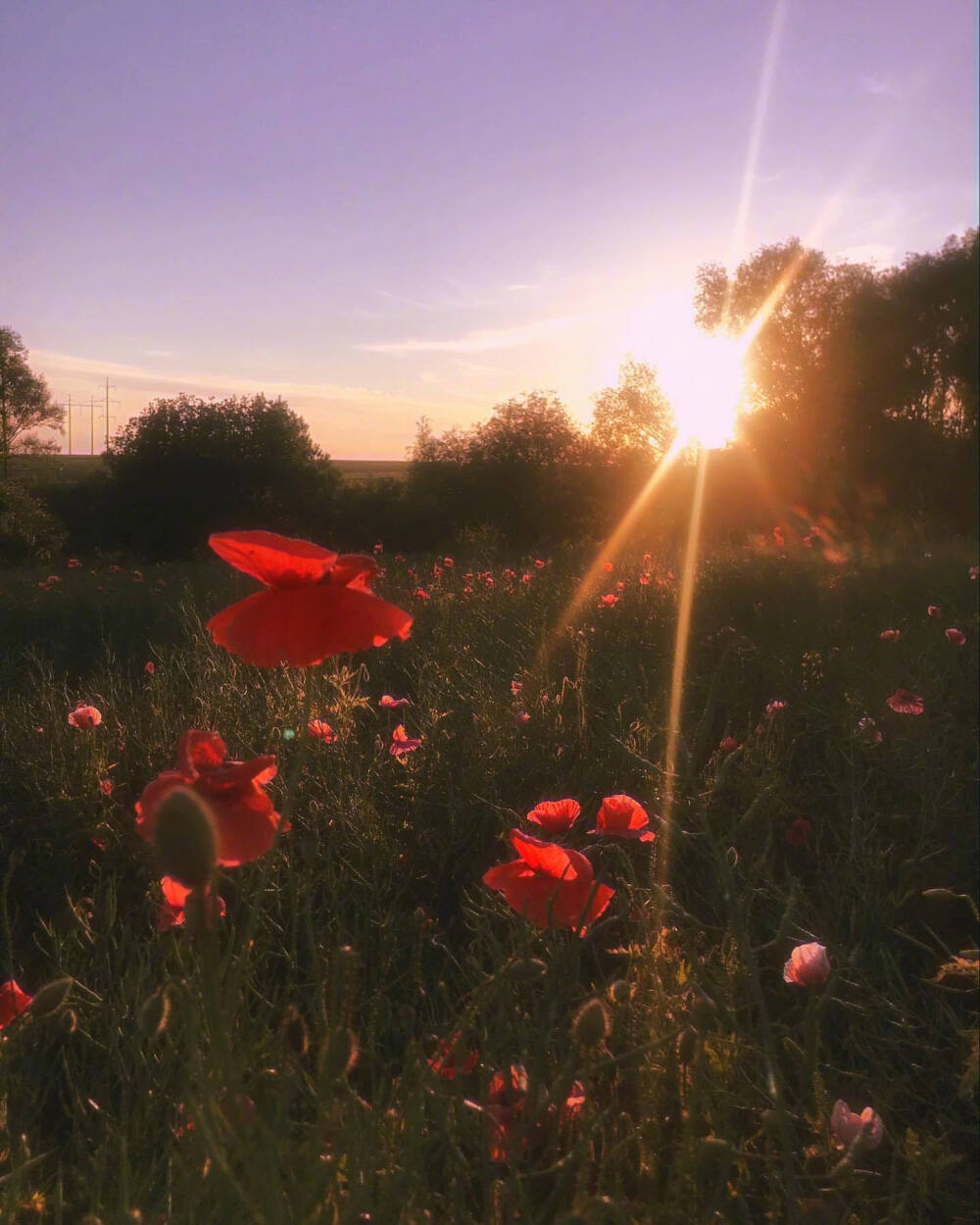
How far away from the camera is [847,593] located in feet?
16.5

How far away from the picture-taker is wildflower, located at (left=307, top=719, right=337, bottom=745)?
2396 millimetres

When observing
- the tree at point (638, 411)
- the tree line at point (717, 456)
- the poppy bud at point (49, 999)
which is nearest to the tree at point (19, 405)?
the tree line at point (717, 456)

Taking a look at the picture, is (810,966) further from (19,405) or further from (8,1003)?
(19,405)

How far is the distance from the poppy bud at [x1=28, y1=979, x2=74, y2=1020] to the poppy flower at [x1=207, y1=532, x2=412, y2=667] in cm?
35

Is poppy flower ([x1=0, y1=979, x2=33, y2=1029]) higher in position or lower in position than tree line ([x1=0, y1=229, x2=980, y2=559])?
lower

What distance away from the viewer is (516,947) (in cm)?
120

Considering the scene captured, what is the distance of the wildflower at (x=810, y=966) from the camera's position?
1.23m

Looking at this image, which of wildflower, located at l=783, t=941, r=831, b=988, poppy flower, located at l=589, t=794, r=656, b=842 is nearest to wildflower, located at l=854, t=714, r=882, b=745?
wildflower, located at l=783, t=941, r=831, b=988

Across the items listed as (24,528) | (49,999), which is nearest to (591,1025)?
(49,999)

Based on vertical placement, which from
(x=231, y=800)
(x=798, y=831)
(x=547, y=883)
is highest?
(x=231, y=800)

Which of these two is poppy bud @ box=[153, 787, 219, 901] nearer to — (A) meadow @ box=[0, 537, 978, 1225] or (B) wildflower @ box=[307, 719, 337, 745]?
(A) meadow @ box=[0, 537, 978, 1225]

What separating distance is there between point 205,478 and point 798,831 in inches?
905

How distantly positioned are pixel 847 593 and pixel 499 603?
79.1 inches

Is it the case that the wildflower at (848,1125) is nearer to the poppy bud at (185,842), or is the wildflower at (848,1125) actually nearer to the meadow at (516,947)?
the meadow at (516,947)
